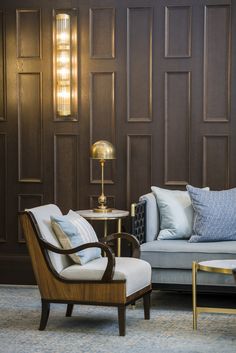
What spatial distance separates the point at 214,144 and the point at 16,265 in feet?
6.88

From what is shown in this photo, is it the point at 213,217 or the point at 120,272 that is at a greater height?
the point at 213,217

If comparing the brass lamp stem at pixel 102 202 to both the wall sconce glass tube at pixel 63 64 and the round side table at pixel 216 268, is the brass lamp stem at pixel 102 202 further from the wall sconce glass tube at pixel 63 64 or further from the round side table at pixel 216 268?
the round side table at pixel 216 268

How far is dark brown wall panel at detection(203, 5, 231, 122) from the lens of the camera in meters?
6.56

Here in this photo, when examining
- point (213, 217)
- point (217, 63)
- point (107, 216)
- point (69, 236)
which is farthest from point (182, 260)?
point (217, 63)

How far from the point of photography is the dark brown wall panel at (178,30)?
6629 millimetres

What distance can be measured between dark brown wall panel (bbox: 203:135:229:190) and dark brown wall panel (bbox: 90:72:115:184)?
0.83m

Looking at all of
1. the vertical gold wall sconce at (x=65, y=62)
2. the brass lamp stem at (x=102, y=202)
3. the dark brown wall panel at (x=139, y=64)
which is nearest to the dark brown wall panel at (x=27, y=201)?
the brass lamp stem at (x=102, y=202)

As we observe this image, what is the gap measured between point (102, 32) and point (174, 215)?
71.1 inches

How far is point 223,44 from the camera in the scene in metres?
6.57

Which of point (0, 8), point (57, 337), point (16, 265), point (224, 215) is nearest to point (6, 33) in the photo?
point (0, 8)

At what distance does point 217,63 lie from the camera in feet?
21.6

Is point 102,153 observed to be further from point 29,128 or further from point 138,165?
point 29,128

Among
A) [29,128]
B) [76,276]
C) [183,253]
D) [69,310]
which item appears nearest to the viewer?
[76,276]

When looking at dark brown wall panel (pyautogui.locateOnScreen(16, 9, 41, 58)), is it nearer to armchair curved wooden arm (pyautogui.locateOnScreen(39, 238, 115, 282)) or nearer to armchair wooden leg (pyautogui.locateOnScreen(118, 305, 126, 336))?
armchair curved wooden arm (pyautogui.locateOnScreen(39, 238, 115, 282))
